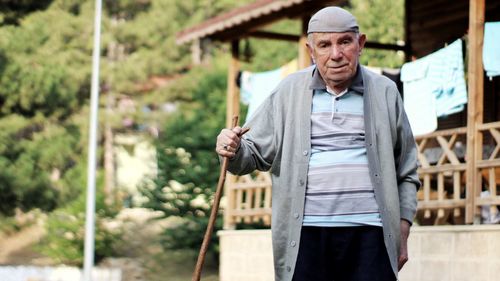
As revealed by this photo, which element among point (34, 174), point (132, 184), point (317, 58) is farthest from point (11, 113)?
point (317, 58)

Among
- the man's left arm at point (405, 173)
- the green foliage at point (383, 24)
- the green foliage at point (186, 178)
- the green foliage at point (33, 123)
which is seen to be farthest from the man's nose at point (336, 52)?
the green foliage at point (33, 123)

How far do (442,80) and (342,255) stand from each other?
325 inches

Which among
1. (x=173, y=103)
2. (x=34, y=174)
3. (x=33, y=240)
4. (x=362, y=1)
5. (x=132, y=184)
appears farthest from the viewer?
(x=132, y=184)

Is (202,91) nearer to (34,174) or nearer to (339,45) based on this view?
(34,174)

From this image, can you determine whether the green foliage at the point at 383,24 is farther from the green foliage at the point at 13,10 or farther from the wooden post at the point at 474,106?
the wooden post at the point at 474,106

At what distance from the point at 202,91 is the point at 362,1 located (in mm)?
7430

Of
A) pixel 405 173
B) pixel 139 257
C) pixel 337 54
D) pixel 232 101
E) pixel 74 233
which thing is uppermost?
pixel 232 101

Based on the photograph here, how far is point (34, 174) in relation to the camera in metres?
25.8

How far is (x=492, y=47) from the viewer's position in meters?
11.6

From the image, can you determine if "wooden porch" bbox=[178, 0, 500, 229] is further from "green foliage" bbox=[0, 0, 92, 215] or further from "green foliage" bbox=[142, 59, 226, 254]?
"green foliage" bbox=[0, 0, 92, 215]

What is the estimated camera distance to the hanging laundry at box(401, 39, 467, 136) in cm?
1224

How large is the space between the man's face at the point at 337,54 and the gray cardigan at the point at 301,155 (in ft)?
0.37

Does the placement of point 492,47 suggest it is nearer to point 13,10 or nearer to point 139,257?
point 139,257

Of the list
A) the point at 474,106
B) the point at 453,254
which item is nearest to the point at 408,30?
the point at 474,106
